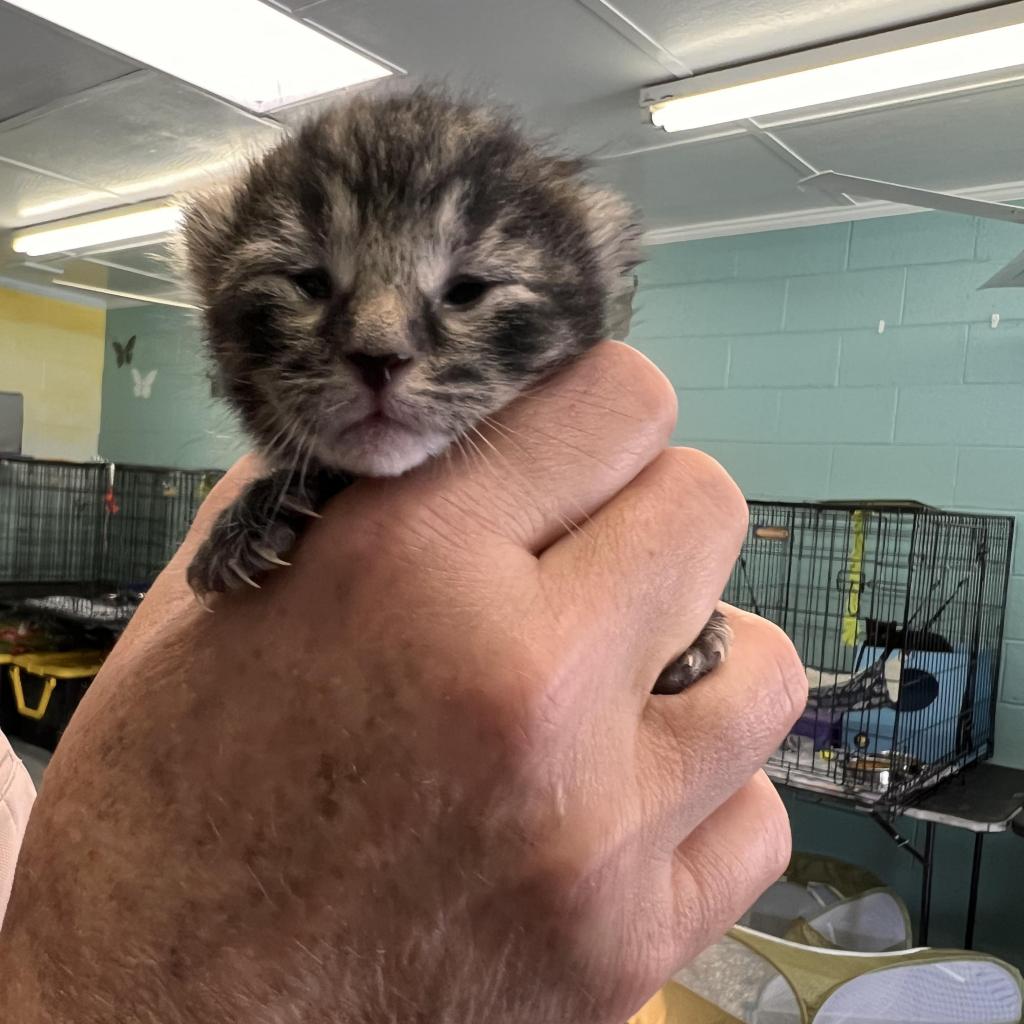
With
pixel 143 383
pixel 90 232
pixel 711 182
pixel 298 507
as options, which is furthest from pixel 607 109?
pixel 143 383

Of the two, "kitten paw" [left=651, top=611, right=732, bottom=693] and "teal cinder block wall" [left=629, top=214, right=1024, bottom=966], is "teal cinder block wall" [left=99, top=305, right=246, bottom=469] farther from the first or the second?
"kitten paw" [left=651, top=611, right=732, bottom=693]

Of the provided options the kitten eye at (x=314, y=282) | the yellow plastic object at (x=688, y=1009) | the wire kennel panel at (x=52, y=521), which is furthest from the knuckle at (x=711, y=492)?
the wire kennel panel at (x=52, y=521)

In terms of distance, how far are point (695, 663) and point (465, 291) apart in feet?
1.36

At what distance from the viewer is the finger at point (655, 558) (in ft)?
2.50

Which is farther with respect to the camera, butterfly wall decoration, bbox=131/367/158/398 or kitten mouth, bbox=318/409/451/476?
butterfly wall decoration, bbox=131/367/158/398

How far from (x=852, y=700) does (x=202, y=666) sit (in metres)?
2.60

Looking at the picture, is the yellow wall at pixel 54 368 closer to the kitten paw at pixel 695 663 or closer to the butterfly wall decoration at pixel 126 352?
the butterfly wall decoration at pixel 126 352

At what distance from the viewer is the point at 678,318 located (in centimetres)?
429

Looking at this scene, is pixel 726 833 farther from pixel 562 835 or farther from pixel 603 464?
pixel 603 464

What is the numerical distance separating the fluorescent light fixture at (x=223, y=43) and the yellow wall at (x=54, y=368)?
4.70 metres

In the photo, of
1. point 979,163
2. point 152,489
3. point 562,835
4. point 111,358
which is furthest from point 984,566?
point 111,358

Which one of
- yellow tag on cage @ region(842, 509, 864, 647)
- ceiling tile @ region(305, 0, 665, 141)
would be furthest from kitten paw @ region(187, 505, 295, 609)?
yellow tag on cage @ region(842, 509, 864, 647)

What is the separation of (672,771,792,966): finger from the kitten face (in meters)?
0.42

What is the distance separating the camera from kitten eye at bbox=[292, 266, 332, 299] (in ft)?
2.73
